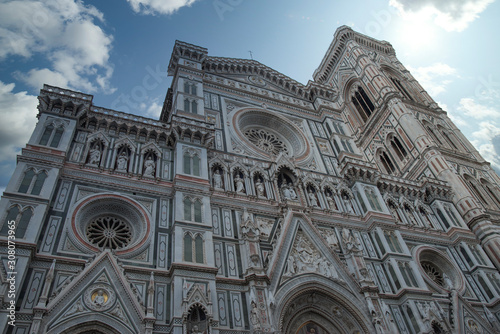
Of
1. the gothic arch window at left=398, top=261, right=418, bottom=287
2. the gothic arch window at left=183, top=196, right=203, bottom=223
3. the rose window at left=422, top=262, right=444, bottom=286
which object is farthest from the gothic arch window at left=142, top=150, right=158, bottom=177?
the rose window at left=422, top=262, right=444, bottom=286

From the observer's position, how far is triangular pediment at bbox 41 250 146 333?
403 inches

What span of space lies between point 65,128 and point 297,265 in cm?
965

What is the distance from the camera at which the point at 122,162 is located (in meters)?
15.1

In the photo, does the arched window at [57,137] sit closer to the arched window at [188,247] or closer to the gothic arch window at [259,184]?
the arched window at [188,247]

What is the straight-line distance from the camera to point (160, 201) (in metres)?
14.4

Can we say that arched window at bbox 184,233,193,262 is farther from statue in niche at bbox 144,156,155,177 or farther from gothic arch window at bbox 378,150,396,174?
gothic arch window at bbox 378,150,396,174

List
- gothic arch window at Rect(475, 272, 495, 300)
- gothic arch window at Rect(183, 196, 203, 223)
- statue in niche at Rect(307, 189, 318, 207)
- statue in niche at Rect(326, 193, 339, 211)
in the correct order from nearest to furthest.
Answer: gothic arch window at Rect(183, 196, 203, 223)
statue in niche at Rect(307, 189, 318, 207)
gothic arch window at Rect(475, 272, 495, 300)
statue in niche at Rect(326, 193, 339, 211)

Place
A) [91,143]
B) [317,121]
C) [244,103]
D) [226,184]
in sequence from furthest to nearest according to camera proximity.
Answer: [317,121]
[244,103]
[226,184]
[91,143]

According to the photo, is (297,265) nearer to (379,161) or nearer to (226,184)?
(226,184)

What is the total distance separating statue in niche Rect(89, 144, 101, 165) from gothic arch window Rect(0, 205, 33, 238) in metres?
3.15

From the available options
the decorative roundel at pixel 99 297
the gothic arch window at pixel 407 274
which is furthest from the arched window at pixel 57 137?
the gothic arch window at pixel 407 274

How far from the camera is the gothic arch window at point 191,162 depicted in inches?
613

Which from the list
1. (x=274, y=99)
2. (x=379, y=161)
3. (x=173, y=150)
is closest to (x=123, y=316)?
(x=173, y=150)

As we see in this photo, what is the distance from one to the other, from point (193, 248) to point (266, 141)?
9660 millimetres
